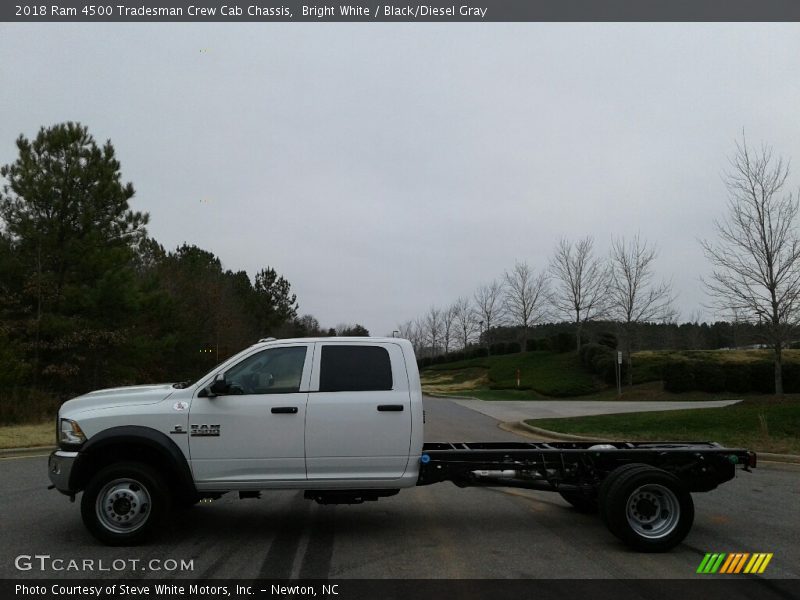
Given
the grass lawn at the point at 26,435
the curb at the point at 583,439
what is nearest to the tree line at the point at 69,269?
the grass lawn at the point at 26,435

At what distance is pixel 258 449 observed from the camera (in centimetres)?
644

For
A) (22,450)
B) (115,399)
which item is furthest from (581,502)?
(22,450)

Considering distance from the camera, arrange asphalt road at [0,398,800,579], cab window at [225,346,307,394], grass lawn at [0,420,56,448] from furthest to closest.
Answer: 1. grass lawn at [0,420,56,448]
2. cab window at [225,346,307,394]
3. asphalt road at [0,398,800,579]

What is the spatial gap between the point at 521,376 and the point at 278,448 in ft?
138

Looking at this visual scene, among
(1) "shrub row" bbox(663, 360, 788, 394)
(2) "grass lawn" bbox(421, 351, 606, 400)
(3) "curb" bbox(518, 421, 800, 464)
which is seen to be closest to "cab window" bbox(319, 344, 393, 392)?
(3) "curb" bbox(518, 421, 800, 464)

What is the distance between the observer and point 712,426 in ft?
51.7

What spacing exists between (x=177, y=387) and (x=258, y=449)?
1.12 metres

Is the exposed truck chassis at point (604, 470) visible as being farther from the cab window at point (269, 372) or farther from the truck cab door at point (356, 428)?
A: the cab window at point (269, 372)

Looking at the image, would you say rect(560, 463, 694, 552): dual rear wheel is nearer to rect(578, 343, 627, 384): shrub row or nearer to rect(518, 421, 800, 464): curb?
rect(518, 421, 800, 464): curb

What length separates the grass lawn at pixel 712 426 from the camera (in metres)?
13.8

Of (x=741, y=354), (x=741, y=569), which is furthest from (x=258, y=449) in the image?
(x=741, y=354)

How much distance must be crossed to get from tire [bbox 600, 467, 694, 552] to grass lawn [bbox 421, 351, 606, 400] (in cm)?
2813

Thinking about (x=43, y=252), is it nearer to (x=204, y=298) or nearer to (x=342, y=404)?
(x=204, y=298)

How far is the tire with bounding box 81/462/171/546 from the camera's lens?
621 centimetres
